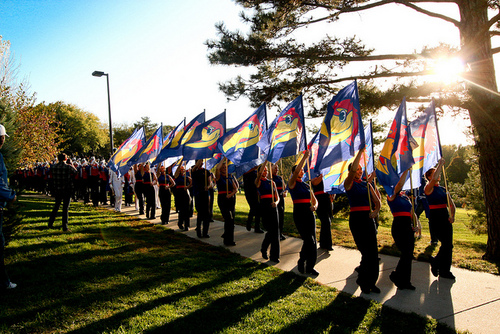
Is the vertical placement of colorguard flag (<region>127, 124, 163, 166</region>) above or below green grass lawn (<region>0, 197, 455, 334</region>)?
above

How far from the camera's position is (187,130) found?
9.89 metres

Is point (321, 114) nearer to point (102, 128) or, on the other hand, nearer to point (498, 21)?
point (498, 21)

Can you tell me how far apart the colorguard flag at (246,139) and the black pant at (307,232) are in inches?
70.9

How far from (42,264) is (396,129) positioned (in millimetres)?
6842

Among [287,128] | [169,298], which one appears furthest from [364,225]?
[169,298]

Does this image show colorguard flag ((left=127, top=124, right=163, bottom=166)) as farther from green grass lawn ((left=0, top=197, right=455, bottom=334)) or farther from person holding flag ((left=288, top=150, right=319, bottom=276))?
person holding flag ((left=288, top=150, right=319, bottom=276))

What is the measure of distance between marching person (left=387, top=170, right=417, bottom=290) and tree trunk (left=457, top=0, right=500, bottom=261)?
10.2ft

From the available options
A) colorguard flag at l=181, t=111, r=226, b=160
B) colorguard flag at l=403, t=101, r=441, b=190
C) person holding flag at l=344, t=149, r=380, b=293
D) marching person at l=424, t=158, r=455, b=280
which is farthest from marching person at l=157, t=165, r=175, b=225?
marching person at l=424, t=158, r=455, b=280

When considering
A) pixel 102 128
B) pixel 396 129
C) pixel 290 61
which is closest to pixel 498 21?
pixel 396 129

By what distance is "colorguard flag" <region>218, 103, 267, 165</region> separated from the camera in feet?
25.0

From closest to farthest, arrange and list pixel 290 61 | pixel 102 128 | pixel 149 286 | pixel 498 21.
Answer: pixel 149 286, pixel 498 21, pixel 290 61, pixel 102 128

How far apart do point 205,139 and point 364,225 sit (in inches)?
203

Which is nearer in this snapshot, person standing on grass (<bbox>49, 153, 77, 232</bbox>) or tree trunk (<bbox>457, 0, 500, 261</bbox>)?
tree trunk (<bbox>457, 0, 500, 261</bbox>)

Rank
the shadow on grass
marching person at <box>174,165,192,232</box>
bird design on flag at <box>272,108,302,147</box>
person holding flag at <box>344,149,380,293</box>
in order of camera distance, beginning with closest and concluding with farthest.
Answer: the shadow on grass
person holding flag at <box>344,149,380,293</box>
bird design on flag at <box>272,108,302,147</box>
marching person at <box>174,165,192,232</box>
